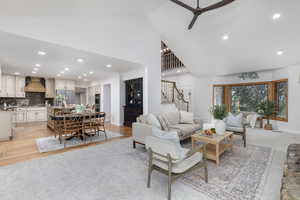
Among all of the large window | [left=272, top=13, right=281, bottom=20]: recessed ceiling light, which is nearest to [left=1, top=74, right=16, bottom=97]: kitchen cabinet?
the large window

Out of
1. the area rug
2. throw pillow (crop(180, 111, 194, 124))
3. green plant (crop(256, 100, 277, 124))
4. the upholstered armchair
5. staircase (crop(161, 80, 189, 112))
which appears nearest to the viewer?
the upholstered armchair

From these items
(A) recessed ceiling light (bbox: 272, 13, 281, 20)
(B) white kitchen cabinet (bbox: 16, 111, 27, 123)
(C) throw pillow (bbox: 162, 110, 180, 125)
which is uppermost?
(A) recessed ceiling light (bbox: 272, 13, 281, 20)

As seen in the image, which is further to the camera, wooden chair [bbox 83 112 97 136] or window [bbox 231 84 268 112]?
window [bbox 231 84 268 112]

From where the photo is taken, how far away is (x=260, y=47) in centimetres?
472

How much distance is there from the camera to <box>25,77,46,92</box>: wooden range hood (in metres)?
7.44

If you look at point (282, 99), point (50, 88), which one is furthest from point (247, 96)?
point (50, 88)

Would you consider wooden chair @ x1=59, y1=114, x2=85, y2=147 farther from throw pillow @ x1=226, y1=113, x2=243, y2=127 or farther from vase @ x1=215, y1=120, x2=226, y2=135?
throw pillow @ x1=226, y1=113, x2=243, y2=127

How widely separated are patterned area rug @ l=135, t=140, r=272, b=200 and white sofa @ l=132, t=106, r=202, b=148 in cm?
52

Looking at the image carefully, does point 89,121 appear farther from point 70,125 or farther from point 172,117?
point 172,117

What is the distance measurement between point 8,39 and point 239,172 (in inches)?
208

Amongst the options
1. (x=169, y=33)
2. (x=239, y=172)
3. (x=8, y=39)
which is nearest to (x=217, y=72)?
(x=169, y=33)

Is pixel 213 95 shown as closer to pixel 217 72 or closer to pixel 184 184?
pixel 217 72

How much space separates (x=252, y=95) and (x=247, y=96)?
0.69 feet

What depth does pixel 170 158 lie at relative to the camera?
165cm
